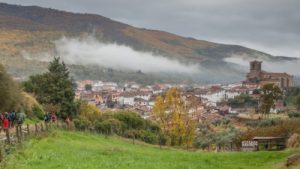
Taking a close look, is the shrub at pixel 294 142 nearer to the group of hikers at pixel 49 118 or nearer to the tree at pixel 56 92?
the group of hikers at pixel 49 118

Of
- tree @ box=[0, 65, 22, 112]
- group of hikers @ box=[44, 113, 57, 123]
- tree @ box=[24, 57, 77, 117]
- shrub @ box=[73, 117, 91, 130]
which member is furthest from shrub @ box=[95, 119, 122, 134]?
tree @ box=[0, 65, 22, 112]

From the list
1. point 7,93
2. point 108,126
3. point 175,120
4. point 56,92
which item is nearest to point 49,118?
point 7,93

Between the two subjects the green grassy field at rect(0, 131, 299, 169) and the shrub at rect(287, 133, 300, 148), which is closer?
the green grassy field at rect(0, 131, 299, 169)

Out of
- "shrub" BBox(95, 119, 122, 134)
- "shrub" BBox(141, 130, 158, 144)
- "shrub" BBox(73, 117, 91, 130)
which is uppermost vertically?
"shrub" BBox(73, 117, 91, 130)

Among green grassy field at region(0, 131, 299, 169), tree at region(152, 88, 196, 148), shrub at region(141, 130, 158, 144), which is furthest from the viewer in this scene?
tree at region(152, 88, 196, 148)

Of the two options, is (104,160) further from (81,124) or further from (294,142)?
(81,124)

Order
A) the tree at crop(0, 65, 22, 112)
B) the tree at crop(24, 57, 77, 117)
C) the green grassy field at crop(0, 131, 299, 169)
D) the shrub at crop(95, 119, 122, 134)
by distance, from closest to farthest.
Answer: the green grassy field at crop(0, 131, 299, 169) < the tree at crop(0, 65, 22, 112) < the tree at crop(24, 57, 77, 117) < the shrub at crop(95, 119, 122, 134)

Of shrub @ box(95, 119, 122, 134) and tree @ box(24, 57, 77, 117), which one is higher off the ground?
tree @ box(24, 57, 77, 117)

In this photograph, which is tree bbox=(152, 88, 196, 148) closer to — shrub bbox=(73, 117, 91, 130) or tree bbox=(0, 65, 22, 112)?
shrub bbox=(73, 117, 91, 130)

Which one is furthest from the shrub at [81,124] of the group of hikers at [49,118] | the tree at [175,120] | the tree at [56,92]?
the tree at [175,120]

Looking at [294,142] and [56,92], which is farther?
[56,92]

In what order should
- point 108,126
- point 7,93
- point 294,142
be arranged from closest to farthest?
point 294,142 → point 7,93 → point 108,126

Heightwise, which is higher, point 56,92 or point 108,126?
point 56,92

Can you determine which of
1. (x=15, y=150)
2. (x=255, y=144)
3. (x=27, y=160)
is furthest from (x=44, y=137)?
(x=255, y=144)
